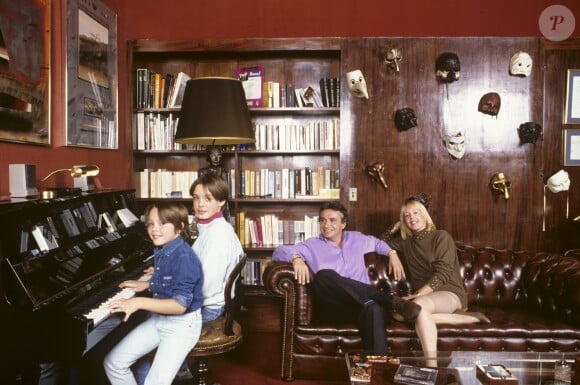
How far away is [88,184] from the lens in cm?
304

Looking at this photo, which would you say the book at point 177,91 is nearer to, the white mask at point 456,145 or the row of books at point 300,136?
the row of books at point 300,136

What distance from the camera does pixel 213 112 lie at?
3.25 meters

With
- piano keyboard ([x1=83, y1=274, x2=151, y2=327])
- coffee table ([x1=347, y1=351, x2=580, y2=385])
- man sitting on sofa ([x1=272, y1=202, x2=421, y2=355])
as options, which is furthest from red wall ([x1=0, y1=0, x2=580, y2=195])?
coffee table ([x1=347, y1=351, x2=580, y2=385])

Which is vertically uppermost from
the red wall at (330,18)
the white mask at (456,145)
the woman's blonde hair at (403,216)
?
the red wall at (330,18)

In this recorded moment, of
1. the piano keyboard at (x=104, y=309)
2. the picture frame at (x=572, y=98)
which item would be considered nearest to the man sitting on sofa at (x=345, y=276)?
the piano keyboard at (x=104, y=309)

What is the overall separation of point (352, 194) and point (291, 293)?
4.48ft

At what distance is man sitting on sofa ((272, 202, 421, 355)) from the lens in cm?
282

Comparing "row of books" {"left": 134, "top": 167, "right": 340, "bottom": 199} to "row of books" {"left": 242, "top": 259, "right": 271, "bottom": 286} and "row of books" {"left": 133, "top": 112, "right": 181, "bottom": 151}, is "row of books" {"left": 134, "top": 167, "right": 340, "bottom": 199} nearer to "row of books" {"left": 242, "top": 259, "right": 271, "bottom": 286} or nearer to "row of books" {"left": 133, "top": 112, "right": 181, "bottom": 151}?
"row of books" {"left": 133, "top": 112, "right": 181, "bottom": 151}

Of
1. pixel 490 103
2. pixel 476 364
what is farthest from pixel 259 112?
pixel 476 364

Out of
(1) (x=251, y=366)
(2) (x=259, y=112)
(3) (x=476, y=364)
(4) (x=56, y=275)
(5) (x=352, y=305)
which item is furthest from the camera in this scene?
(2) (x=259, y=112)

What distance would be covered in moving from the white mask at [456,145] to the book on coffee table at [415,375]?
2267mm

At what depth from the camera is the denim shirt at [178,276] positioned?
→ 7.28ft

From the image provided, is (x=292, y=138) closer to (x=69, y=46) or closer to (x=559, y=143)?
(x=69, y=46)

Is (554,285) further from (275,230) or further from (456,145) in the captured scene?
(275,230)
